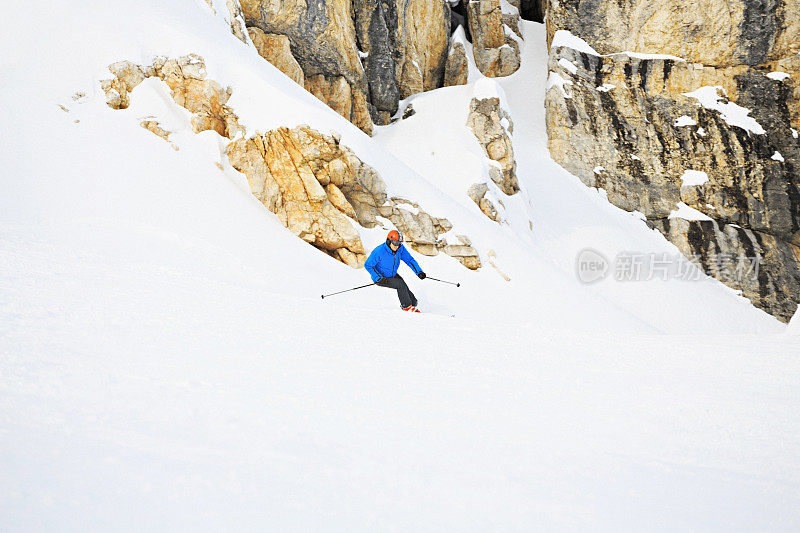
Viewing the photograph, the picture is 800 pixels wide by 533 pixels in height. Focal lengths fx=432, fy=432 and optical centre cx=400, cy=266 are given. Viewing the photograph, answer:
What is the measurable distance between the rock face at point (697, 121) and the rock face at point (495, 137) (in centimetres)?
755

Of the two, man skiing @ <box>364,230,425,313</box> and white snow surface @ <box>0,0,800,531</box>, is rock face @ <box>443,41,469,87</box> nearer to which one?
man skiing @ <box>364,230,425,313</box>

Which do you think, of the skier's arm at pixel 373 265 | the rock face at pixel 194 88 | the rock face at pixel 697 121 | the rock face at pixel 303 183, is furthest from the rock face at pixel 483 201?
the rock face at pixel 697 121

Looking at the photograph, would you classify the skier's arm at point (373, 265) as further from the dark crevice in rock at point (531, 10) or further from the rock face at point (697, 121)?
the dark crevice in rock at point (531, 10)

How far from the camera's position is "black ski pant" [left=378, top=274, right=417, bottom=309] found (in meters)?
7.73

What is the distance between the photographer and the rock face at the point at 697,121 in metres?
24.0

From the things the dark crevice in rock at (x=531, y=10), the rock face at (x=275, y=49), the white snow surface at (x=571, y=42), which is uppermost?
the dark crevice in rock at (x=531, y=10)

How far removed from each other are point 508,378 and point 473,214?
455 inches

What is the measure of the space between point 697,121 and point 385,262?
86.6 feet

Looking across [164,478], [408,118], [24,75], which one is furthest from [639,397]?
[408,118]

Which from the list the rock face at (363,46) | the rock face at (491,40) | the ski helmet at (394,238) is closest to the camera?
the ski helmet at (394,238)

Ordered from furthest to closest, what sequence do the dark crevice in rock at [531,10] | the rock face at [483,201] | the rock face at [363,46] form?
the dark crevice in rock at [531,10], the rock face at [363,46], the rock face at [483,201]

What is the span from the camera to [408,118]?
23141mm

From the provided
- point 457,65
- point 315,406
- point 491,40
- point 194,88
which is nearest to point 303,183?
point 194,88

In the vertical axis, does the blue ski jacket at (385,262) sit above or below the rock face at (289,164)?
below
